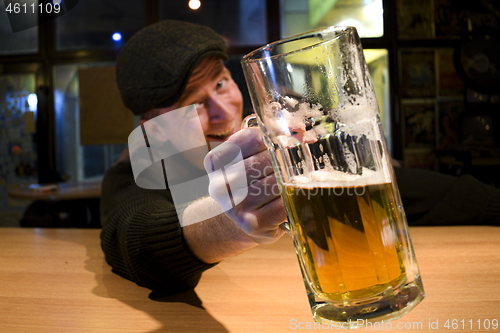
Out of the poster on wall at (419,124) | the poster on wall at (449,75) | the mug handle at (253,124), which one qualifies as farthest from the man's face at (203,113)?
the poster on wall at (449,75)

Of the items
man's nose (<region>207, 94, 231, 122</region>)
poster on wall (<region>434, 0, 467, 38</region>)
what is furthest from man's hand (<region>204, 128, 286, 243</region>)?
poster on wall (<region>434, 0, 467, 38</region>)

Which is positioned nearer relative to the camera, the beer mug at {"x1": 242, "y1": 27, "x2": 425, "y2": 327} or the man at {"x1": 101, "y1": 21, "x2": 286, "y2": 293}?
the beer mug at {"x1": 242, "y1": 27, "x2": 425, "y2": 327}

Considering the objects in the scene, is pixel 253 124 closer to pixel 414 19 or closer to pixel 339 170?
pixel 339 170

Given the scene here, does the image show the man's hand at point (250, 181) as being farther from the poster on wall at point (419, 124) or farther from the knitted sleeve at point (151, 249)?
the poster on wall at point (419, 124)

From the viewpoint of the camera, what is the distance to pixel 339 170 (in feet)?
1.32

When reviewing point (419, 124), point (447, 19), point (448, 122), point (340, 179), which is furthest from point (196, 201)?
point (447, 19)

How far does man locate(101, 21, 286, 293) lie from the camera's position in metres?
0.49

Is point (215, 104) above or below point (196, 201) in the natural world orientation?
above

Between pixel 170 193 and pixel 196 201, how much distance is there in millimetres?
451

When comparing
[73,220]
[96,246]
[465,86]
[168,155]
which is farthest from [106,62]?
[465,86]

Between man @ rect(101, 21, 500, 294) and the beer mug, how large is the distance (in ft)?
0.24

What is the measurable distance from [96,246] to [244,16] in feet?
11.4

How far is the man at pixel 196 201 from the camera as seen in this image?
489 mm

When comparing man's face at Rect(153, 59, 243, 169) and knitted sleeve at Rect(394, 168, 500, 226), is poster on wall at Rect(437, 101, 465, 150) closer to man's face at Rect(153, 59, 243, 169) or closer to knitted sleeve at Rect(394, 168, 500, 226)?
knitted sleeve at Rect(394, 168, 500, 226)
